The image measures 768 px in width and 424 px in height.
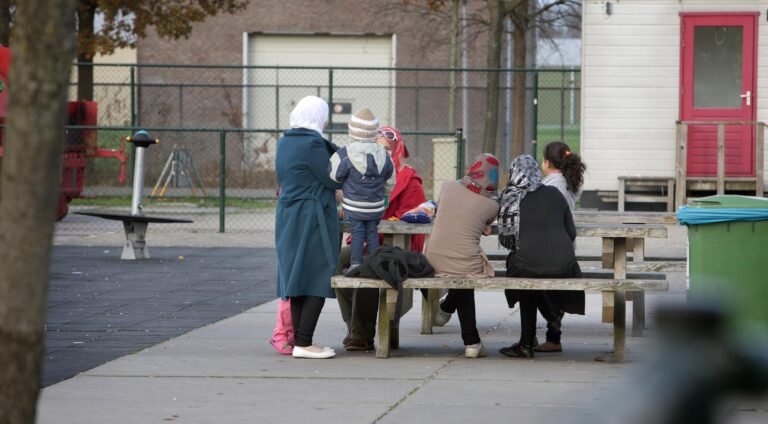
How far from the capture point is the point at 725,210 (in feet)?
27.2

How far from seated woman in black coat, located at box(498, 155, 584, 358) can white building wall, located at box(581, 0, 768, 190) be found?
13.5 meters

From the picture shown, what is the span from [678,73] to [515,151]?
24.8 feet

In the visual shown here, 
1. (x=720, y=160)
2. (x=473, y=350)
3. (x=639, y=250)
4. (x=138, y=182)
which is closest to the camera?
(x=473, y=350)

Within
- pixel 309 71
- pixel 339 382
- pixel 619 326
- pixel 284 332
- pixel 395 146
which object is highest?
pixel 309 71

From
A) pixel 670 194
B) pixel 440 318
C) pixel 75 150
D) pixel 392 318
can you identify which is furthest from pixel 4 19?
pixel 392 318

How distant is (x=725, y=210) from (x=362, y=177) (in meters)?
2.30

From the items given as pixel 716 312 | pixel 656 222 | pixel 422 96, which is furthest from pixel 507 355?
pixel 422 96

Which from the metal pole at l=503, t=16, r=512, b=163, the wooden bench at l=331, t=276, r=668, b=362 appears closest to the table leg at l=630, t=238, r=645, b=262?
the wooden bench at l=331, t=276, r=668, b=362

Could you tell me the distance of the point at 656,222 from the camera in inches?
396

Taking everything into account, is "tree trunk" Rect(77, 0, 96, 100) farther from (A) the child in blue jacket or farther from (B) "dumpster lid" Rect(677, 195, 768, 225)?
(B) "dumpster lid" Rect(677, 195, 768, 225)

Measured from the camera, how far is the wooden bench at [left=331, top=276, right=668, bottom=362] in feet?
25.2

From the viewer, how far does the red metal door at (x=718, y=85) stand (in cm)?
2075

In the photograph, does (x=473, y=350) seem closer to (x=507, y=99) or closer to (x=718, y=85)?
(x=718, y=85)

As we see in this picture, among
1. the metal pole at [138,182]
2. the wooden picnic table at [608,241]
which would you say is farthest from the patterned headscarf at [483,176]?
the metal pole at [138,182]
